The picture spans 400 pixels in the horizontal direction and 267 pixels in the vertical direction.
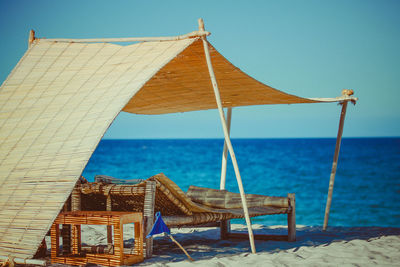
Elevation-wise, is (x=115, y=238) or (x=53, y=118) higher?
(x=53, y=118)

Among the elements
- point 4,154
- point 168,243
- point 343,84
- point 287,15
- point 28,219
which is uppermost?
point 287,15

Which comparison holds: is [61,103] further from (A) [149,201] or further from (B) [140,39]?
(A) [149,201]

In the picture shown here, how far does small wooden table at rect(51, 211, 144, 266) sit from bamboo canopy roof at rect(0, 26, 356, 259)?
512 millimetres

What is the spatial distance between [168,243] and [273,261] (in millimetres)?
1542

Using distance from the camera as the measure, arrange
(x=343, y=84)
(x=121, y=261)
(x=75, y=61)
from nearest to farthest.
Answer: (x=121, y=261) → (x=75, y=61) → (x=343, y=84)

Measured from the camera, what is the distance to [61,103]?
12.3 feet

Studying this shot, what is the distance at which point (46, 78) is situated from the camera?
412cm

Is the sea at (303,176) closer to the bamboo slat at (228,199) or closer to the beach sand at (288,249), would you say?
the beach sand at (288,249)

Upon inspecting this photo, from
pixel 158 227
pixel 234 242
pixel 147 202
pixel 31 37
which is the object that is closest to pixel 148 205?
pixel 147 202

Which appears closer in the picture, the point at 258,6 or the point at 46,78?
the point at 46,78

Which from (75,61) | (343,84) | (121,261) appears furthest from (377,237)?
(343,84)

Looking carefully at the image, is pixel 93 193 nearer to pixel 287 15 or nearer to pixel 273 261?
pixel 273 261

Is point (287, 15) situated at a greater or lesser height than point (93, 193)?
greater

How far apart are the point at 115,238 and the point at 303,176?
22546 millimetres
